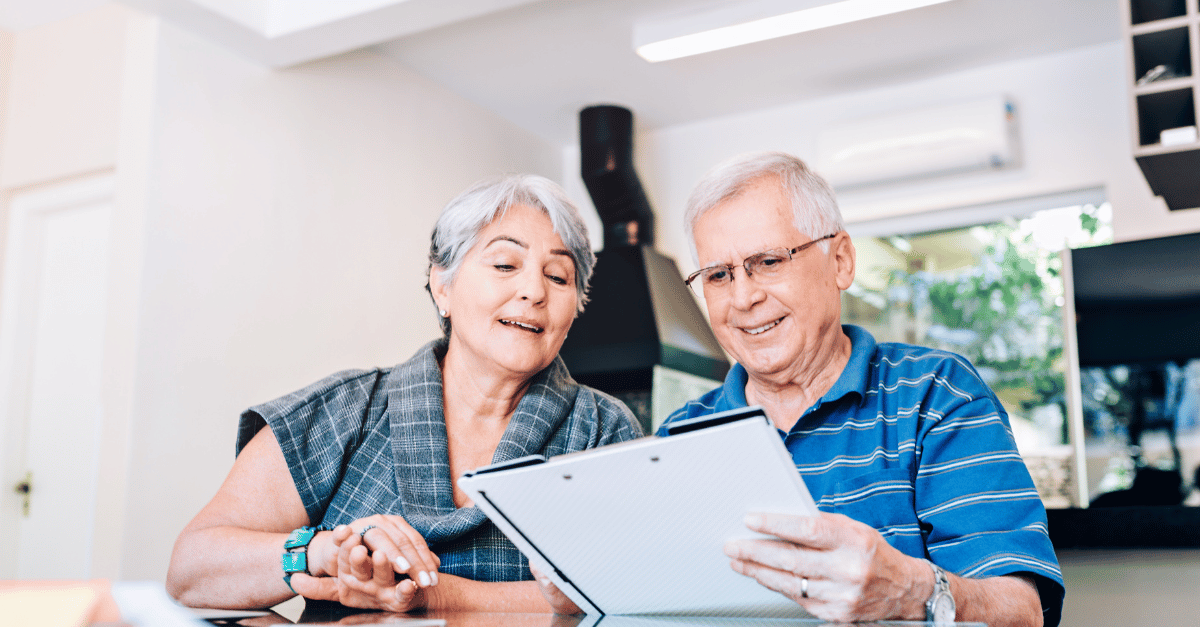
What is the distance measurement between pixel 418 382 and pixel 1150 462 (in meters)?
2.58

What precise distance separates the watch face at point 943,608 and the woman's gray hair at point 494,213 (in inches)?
35.1

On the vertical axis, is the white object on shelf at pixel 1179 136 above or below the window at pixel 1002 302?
above

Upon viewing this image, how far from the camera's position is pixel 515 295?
60.6 inches

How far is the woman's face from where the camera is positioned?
1.54 meters

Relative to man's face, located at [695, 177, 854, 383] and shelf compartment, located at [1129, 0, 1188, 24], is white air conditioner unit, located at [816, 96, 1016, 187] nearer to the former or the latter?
shelf compartment, located at [1129, 0, 1188, 24]

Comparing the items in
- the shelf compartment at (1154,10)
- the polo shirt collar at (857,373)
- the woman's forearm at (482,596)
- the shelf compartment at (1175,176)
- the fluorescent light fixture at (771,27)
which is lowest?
the woman's forearm at (482,596)

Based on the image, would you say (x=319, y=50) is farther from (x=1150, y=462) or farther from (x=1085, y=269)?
(x=1150, y=462)

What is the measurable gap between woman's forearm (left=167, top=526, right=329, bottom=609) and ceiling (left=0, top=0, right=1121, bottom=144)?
1980 millimetres

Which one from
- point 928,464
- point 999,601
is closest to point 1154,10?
point 928,464

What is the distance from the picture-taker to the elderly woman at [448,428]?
54.1 inches

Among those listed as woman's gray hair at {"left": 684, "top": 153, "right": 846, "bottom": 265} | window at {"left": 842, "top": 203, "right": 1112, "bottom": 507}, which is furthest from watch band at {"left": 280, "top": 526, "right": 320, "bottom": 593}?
window at {"left": 842, "top": 203, "right": 1112, "bottom": 507}

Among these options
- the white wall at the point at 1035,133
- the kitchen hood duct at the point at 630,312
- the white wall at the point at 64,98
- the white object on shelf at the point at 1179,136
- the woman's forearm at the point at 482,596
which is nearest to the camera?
the woman's forearm at the point at 482,596

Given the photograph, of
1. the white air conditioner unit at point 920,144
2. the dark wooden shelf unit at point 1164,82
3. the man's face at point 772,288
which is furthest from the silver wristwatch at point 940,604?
the white air conditioner unit at point 920,144

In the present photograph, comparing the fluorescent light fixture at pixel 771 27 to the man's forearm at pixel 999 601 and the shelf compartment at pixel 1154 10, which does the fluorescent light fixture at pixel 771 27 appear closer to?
the shelf compartment at pixel 1154 10
